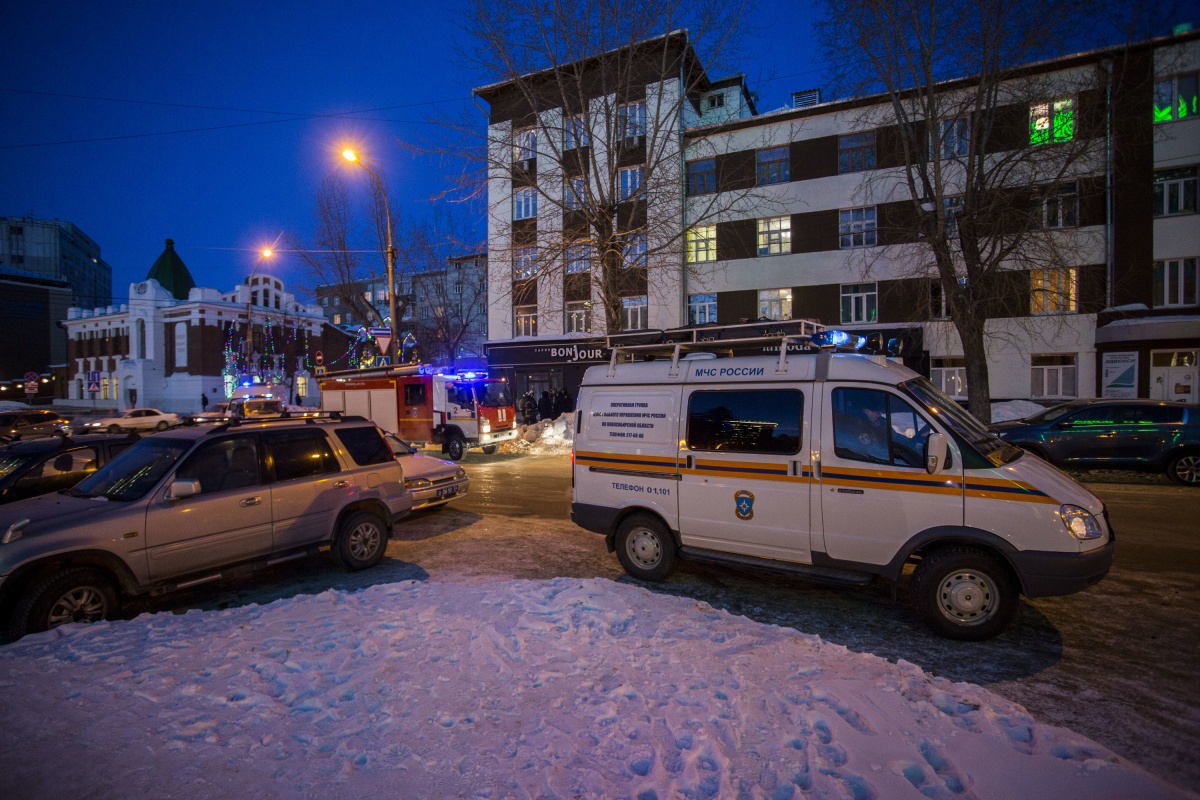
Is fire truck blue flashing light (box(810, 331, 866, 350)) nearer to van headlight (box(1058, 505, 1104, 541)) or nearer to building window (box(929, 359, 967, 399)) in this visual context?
van headlight (box(1058, 505, 1104, 541))

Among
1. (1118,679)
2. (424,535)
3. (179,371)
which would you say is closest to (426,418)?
(424,535)

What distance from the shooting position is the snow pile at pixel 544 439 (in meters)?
19.8

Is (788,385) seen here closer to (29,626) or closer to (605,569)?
(605,569)

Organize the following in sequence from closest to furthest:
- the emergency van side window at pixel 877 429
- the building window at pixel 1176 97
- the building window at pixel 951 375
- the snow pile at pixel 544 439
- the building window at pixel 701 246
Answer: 1. the emergency van side window at pixel 877 429
2. the snow pile at pixel 544 439
3. the building window at pixel 1176 97
4. the building window at pixel 951 375
5. the building window at pixel 701 246

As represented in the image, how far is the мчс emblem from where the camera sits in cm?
574

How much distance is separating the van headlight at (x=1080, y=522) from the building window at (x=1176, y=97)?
24455mm

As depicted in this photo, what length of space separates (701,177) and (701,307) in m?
5.69

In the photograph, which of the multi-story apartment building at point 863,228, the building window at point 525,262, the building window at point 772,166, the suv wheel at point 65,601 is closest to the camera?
the suv wheel at point 65,601

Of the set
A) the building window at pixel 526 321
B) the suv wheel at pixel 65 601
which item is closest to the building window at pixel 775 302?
the building window at pixel 526 321

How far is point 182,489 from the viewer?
5500mm

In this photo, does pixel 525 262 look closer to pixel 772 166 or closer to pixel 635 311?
pixel 635 311

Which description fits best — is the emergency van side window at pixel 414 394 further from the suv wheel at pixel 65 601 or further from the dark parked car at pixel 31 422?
the dark parked car at pixel 31 422

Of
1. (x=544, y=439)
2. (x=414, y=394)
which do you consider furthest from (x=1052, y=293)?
(x=414, y=394)

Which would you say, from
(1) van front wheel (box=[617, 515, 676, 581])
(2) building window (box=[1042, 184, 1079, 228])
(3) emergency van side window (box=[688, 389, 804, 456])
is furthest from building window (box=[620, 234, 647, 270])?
(2) building window (box=[1042, 184, 1079, 228])
